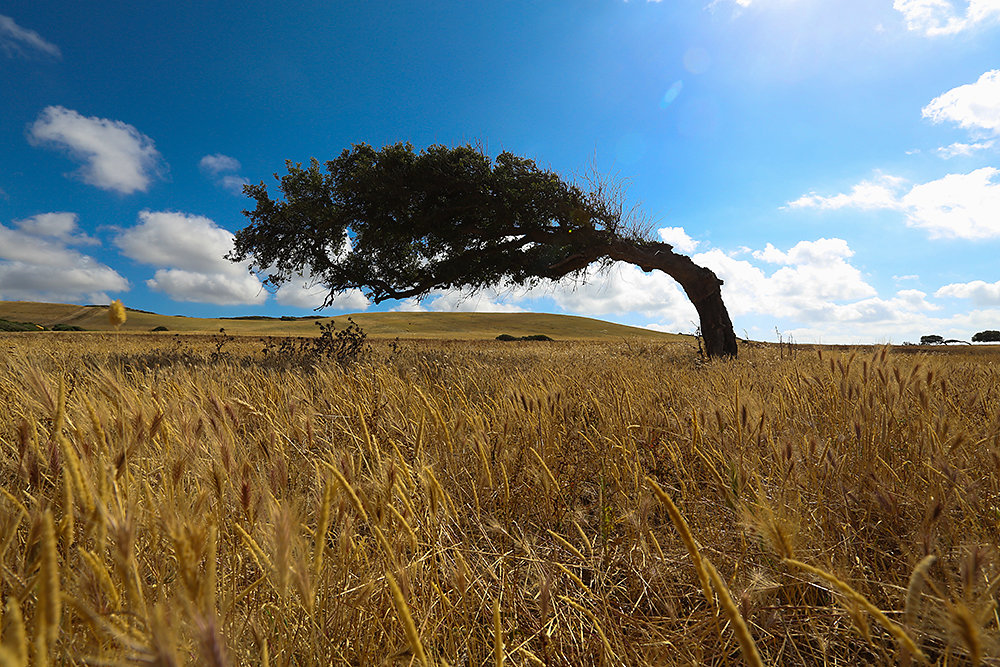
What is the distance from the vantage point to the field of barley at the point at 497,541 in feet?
2.63

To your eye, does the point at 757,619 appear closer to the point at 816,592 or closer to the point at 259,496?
the point at 816,592

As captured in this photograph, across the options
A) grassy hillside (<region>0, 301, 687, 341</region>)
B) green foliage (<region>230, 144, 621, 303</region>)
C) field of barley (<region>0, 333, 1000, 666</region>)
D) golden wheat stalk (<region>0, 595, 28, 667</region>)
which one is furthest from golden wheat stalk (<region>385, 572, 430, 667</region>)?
grassy hillside (<region>0, 301, 687, 341</region>)

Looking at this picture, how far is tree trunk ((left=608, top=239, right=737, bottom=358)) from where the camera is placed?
35.6ft

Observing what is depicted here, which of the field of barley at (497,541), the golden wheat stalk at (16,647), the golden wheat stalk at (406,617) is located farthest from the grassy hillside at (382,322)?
the golden wheat stalk at (16,647)

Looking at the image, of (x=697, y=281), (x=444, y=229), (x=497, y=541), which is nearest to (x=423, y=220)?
(x=444, y=229)

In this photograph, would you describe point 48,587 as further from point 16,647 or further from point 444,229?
point 444,229

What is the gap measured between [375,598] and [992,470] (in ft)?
7.73

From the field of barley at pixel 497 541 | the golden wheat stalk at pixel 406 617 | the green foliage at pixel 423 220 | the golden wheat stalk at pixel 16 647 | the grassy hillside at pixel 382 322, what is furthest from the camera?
the grassy hillside at pixel 382 322

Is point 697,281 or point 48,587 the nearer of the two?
point 48,587

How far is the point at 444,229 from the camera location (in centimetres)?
1073

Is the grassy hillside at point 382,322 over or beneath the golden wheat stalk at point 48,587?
→ over

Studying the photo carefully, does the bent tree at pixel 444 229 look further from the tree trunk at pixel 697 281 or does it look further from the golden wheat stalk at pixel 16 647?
the golden wheat stalk at pixel 16 647

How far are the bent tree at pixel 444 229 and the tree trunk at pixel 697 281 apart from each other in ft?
0.09

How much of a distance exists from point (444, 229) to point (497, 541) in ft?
32.1
